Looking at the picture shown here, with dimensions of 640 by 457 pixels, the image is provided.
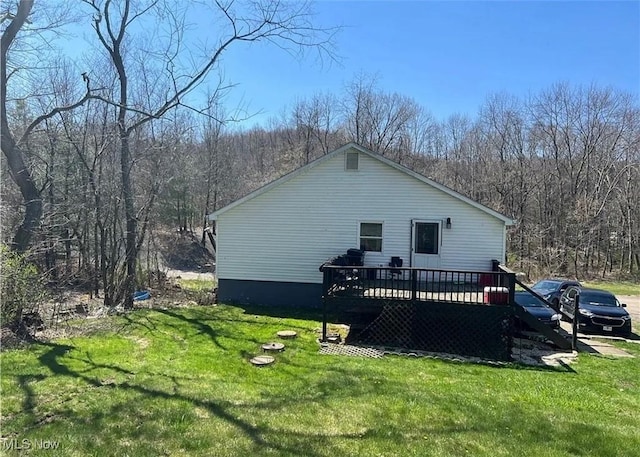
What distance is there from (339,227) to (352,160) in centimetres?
235

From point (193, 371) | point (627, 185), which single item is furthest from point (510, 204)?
point (193, 371)

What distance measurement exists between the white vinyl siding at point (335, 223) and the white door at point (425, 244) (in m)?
0.16

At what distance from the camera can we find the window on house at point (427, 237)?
536 inches

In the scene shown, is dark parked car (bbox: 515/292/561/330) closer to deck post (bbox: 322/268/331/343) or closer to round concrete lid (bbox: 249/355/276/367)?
deck post (bbox: 322/268/331/343)

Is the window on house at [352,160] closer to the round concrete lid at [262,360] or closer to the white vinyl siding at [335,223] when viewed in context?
the white vinyl siding at [335,223]

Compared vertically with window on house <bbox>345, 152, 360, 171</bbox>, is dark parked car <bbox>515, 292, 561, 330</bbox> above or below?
below

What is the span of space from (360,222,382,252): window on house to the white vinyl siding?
168mm

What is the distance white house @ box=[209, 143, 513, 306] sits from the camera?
1348 centimetres

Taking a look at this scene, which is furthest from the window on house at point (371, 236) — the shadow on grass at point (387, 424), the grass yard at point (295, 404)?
the shadow on grass at point (387, 424)

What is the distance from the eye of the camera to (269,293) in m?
14.4

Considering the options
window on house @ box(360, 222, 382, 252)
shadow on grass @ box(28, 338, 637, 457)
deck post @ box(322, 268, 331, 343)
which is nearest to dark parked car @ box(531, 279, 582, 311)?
window on house @ box(360, 222, 382, 252)

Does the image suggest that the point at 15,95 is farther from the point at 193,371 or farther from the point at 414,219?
the point at 414,219

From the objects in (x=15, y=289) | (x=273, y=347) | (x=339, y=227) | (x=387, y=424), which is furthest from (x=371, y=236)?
(x=15, y=289)

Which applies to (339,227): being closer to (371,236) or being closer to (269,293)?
(371,236)
